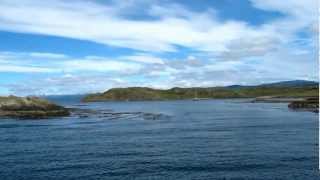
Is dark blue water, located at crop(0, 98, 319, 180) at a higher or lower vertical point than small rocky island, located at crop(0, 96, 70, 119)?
lower

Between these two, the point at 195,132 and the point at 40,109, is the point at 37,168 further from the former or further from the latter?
the point at 40,109

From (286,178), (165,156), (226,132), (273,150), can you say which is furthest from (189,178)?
(226,132)

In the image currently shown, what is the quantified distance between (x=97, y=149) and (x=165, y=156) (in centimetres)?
1295

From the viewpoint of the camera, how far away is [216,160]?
207 feet

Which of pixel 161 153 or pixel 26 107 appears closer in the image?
pixel 161 153

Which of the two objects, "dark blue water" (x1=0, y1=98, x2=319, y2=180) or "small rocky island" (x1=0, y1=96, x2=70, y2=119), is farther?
"small rocky island" (x1=0, y1=96, x2=70, y2=119)

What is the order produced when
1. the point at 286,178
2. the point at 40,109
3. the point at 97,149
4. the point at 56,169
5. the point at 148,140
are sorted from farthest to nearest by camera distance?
1. the point at 40,109
2. the point at 148,140
3. the point at 97,149
4. the point at 56,169
5. the point at 286,178

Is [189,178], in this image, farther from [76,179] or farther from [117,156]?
[117,156]

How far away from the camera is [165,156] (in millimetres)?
67562

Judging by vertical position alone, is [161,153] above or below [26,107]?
below

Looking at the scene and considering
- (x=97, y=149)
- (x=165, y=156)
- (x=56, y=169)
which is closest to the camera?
(x=56, y=169)

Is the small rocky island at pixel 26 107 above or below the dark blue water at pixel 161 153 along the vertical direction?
above

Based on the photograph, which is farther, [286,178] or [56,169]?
[56,169]

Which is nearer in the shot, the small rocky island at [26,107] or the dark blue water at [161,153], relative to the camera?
the dark blue water at [161,153]
